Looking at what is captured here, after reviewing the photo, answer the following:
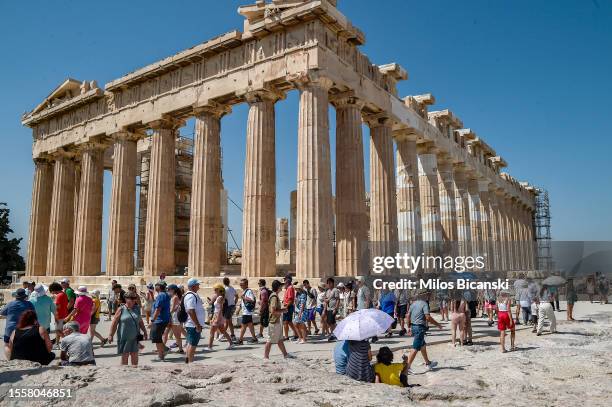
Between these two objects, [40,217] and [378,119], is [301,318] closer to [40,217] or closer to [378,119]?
[378,119]

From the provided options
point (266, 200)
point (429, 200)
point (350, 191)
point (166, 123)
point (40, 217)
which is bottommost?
point (266, 200)

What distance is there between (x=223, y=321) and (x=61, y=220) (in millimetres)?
23133

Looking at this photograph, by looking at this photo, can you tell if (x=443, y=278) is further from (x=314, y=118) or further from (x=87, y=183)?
(x=87, y=183)

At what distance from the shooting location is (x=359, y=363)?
6.79 m

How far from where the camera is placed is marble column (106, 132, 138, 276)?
25609 mm

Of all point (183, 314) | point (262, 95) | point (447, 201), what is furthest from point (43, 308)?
point (447, 201)

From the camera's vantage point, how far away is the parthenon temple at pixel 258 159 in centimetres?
1917

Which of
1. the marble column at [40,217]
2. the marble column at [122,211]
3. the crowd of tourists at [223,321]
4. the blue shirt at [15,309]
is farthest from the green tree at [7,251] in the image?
the blue shirt at [15,309]

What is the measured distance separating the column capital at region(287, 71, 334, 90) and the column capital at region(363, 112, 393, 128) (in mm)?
4850

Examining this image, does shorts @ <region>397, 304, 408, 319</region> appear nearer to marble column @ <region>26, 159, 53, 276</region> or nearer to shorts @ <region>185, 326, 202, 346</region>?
shorts @ <region>185, 326, 202, 346</region>

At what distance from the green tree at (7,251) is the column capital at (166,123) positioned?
25.5 m

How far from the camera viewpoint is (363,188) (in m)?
21.1

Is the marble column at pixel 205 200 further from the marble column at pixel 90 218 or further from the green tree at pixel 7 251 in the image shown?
the green tree at pixel 7 251

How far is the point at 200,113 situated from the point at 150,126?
13.7 feet
